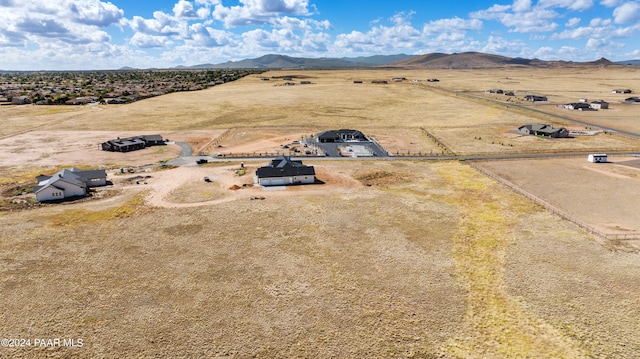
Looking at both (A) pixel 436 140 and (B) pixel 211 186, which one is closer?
(B) pixel 211 186

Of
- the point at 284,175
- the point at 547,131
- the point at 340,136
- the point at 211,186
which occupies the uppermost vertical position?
the point at 547,131

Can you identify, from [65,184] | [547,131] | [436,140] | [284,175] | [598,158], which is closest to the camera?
[65,184]

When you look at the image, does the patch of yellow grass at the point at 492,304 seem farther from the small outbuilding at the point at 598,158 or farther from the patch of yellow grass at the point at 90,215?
the patch of yellow grass at the point at 90,215

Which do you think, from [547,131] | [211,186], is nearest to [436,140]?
[547,131]

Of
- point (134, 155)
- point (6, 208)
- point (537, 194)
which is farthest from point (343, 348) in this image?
point (134, 155)

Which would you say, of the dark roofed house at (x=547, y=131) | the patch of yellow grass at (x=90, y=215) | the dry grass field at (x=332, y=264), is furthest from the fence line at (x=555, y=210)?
the patch of yellow grass at (x=90, y=215)

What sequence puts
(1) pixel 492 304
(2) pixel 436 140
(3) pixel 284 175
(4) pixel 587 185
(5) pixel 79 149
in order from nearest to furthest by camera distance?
(1) pixel 492 304, (4) pixel 587 185, (3) pixel 284 175, (5) pixel 79 149, (2) pixel 436 140

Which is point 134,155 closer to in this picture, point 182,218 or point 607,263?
point 182,218

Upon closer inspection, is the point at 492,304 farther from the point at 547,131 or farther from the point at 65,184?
the point at 547,131
